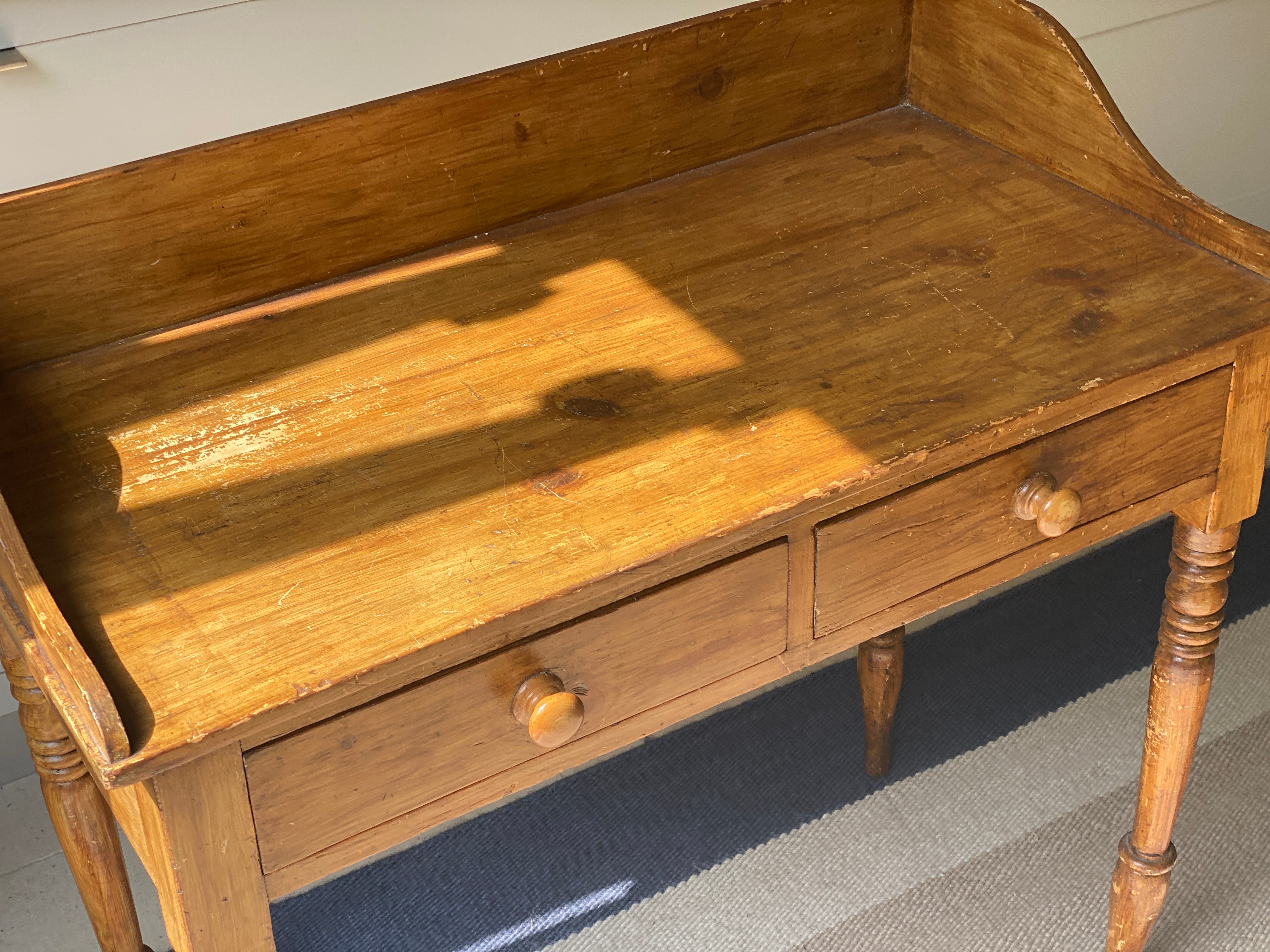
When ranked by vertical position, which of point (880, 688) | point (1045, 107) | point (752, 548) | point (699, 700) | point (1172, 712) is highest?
point (1045, 107)

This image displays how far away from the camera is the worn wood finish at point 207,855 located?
3.27ft

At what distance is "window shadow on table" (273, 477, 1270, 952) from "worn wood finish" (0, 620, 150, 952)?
421mm

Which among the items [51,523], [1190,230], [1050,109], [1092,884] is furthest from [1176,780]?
[51,523]

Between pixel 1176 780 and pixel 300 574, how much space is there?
103 cm

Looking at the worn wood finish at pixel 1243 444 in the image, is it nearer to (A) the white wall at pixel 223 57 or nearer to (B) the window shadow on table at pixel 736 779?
(B) the window shadow on table at pixel 736 779

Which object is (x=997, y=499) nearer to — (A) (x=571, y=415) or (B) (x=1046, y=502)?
(B) (x=1046, y=502)

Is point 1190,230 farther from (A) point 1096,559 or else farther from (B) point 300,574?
(A) point 1096,559

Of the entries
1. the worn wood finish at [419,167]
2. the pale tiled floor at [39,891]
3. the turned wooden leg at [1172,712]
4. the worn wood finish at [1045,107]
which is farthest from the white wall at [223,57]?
the turned wooden leg at [1172,712]

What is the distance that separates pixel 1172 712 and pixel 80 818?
1.12 meters

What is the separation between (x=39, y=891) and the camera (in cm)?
197

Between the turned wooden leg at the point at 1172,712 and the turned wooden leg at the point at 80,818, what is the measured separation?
3.57 feet

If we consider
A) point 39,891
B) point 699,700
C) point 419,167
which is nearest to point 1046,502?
point 699,700

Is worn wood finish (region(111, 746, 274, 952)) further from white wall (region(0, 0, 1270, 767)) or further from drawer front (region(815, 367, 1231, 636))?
white wall (region(0, 0, 1270, 767))

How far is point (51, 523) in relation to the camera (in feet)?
3.77
